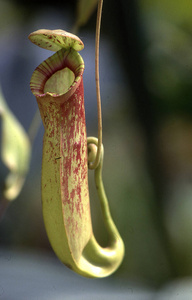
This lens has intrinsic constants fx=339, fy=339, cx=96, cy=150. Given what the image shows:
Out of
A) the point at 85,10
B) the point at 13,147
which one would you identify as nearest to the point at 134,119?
the point at 85,10

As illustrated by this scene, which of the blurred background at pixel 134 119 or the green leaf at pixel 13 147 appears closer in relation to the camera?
the green leaf at pixel 13 147

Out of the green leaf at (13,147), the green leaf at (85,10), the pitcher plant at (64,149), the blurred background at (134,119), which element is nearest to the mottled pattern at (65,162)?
the pitcher plant at (64,149)

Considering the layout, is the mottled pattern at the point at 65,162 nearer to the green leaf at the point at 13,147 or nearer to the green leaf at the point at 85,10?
the green leaf at the point at 13,147

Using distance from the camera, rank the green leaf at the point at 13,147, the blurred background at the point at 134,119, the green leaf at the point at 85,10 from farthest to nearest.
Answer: the blurred background at the point at 134,119, the green leaf at the point at 85,10, the green leaf at the point at 13,147

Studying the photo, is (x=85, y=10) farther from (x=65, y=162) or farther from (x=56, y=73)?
(x=65, y=162)

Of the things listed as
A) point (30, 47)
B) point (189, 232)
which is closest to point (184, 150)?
point (189, 232)

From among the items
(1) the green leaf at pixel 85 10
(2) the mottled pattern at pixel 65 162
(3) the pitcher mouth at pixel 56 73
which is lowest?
(2) the mottled pattern at pixel 65 162
